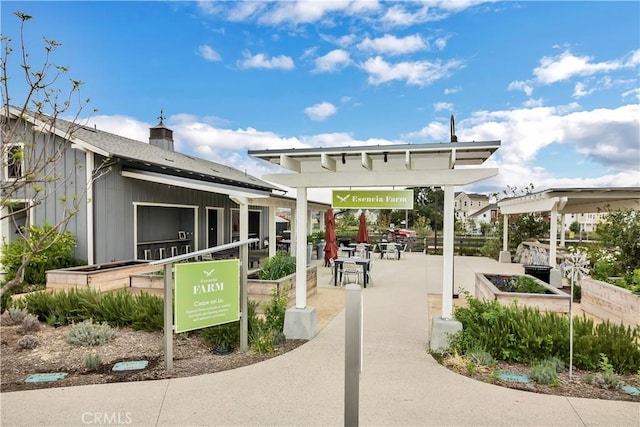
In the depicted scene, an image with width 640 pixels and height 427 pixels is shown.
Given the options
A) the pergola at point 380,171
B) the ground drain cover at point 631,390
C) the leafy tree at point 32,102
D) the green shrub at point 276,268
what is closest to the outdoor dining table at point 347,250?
the green shrub at point 276,268

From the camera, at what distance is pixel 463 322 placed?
527 centimetres

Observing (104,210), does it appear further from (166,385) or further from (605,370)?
(605,370)

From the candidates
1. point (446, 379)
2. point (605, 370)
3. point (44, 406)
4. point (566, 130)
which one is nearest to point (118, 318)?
point (44, 406)

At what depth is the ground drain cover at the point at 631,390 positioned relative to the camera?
12.7 feet

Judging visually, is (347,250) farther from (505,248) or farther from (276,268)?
Result: (505,248)

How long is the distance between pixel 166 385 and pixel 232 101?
37.6 ft

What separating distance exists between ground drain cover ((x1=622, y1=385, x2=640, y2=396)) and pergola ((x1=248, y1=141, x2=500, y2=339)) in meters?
2.02

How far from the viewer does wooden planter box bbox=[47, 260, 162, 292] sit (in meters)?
8.66

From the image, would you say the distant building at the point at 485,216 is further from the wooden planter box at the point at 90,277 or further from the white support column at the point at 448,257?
the wooden planter box at the point at 90,277

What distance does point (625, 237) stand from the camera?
8922 mm

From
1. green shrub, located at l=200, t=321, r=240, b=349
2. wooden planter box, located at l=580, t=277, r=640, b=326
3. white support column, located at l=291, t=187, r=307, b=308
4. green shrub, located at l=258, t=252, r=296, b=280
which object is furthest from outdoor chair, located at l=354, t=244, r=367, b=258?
green shrub, located at l=200, t=321, r=240, b=349

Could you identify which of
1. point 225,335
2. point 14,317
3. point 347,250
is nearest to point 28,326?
point 14,317

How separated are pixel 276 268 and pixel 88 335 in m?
4.13

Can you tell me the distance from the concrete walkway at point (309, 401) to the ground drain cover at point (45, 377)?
14.0 inches
